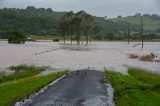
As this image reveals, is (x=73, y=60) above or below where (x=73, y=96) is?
below

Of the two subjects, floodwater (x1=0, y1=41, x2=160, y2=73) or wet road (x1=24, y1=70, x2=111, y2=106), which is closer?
wet road (x1=24, y1=70, x2=111, y2=106)

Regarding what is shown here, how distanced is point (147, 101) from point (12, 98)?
358 inches

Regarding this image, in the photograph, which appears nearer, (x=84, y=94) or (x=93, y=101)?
(x=93, y=101)

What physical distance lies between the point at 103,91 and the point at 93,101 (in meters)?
6.16

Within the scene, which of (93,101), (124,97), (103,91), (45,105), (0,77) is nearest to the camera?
(45,105)

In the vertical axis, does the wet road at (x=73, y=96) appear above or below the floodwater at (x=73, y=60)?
above

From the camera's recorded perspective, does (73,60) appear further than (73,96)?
Result: Yes

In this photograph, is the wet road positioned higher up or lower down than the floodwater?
higher up

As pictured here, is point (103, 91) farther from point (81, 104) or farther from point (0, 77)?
point (0, 77)

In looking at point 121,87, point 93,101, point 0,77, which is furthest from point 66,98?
point 0,77

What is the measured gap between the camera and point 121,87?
1409 inches

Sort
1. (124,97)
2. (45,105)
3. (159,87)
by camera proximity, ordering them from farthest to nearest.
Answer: (159,87) → (124,97) → (45,105)

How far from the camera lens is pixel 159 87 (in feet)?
117

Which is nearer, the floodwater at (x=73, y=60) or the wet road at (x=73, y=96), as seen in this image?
the wet road at (x=73, y=96)
